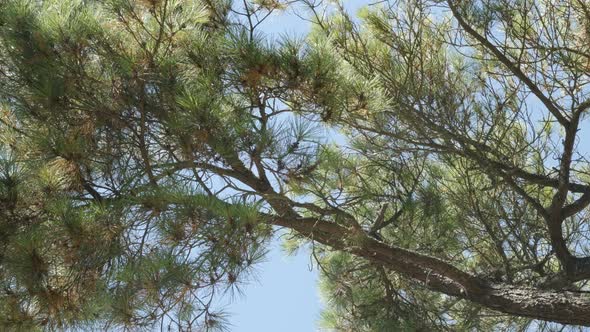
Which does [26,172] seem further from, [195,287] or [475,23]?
[475,23]

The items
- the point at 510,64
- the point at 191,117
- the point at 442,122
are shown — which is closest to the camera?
the point at 191,117

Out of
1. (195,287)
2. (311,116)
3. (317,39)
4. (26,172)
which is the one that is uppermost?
(317,39)

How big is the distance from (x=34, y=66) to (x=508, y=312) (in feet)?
4.49

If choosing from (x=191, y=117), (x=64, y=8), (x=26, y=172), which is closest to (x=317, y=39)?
(x=191, y=117)

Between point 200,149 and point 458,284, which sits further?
point 458,284

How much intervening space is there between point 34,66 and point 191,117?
1.34ft

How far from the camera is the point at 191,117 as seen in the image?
1971 millimetres

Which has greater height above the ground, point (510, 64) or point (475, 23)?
point (475, 23)

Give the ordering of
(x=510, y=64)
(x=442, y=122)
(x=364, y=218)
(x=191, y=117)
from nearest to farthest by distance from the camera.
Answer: (x=191, y=117) < (x=510, y=64) < (x=442, y=122) < (x=364, y=218)

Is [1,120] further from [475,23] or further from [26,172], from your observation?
[475,23]

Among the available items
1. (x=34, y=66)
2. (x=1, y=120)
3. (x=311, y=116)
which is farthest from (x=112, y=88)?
(x=311, y=116)

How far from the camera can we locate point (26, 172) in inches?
79.0

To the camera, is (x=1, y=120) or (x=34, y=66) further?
(x=1, y=120)

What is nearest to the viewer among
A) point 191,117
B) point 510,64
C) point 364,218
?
point 191,117
